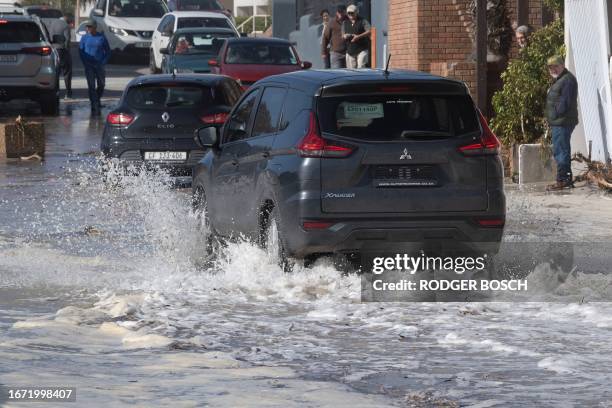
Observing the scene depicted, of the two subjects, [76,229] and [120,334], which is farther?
[76,229]

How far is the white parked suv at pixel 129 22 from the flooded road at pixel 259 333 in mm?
32459

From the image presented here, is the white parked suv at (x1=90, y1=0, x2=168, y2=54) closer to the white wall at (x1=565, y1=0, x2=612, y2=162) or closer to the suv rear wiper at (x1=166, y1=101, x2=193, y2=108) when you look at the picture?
the suv rear wiper at (x1=166, y1=101, x2=193, y2=108)

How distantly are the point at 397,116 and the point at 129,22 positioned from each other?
36475 millimetres

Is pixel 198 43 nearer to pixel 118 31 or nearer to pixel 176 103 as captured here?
pixel 118 31

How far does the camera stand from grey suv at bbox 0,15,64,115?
1242 inches

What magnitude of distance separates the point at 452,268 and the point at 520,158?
8029mm

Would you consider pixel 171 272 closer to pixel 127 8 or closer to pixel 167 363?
pixel 167 363

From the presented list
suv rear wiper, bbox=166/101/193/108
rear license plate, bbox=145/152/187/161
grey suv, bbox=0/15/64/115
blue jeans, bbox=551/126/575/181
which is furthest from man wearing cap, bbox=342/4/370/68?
blue jeans, bbox=551/126/575/181

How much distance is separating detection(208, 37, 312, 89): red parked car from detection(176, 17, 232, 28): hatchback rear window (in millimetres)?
8078

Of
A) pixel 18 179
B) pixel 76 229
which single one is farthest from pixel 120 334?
pixel 18 179

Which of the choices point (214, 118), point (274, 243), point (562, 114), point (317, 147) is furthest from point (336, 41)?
point (317, 147)

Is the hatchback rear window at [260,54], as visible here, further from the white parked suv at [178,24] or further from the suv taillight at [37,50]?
the white parked suv at [178,24]

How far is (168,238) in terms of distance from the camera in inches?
541

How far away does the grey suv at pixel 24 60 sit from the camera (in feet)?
104
